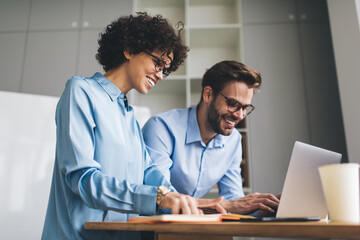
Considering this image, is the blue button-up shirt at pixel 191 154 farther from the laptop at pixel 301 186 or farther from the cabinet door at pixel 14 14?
the cabinet door at pixel 14 14

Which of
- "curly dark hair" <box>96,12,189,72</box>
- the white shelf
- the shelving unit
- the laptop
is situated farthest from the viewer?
the white shelf

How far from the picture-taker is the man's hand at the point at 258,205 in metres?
1.10

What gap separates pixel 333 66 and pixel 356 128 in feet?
2.42

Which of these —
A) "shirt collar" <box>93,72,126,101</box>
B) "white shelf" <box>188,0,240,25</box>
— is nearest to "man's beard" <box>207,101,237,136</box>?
"shirt collar" <box>93,72,126,101</box>

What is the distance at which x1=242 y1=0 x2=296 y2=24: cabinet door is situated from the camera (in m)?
2.94

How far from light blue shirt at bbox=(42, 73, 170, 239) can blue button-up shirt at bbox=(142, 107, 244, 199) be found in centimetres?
47

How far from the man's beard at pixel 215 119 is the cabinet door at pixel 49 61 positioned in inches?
68.4

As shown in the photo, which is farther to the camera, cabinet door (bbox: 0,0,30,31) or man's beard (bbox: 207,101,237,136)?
cabinet door (bbox: 0,0,30,31)

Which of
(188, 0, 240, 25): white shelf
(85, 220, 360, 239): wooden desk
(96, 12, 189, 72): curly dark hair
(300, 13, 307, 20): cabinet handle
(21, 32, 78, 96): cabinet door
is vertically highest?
(188, 0, 240, 25): white shelf

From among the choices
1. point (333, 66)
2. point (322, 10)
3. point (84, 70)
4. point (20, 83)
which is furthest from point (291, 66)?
point (20, 83)

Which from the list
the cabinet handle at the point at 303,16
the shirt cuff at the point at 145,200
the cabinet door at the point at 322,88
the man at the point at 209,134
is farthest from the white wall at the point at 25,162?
the cabinet handle at the point at 303,16

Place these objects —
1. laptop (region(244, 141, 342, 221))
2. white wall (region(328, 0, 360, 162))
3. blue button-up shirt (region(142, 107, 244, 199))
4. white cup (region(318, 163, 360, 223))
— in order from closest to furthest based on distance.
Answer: white cup (region(318, 163, 360, 223)), laptop (region(244, 141, 342, 221)), blue button-up shirt (region(142, 107, 244, 199)), white wall (region(328, 0, 360, 162))

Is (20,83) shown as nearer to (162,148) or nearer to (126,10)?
(126,10)

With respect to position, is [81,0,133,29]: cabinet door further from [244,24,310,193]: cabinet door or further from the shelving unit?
[244,24,310,193]: cabinet door
